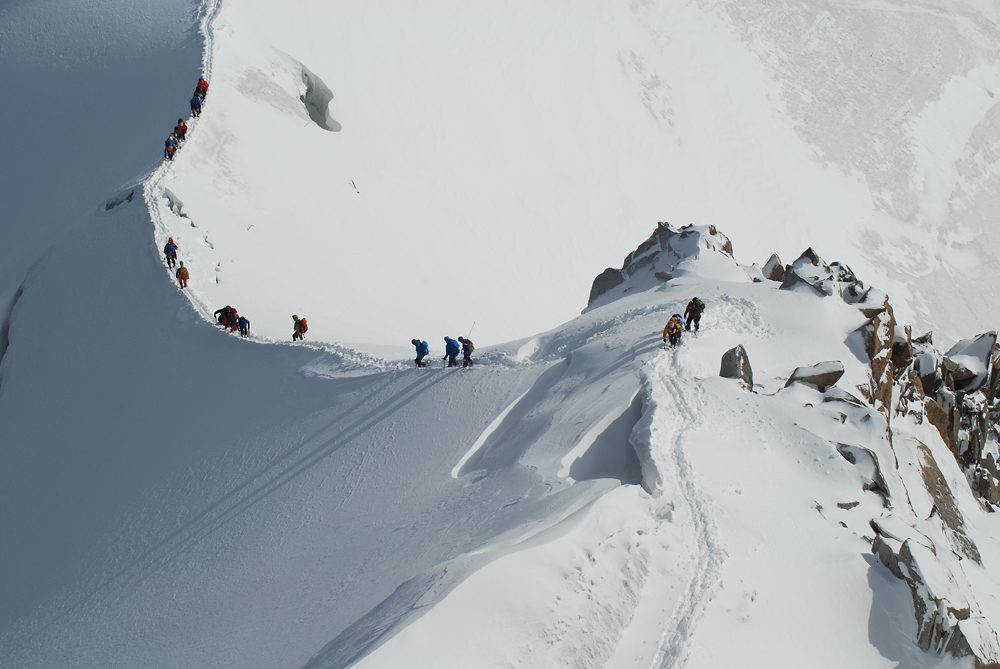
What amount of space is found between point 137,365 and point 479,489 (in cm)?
1155

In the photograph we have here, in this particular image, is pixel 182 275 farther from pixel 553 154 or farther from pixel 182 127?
pixel 553 154

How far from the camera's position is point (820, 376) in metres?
14.9

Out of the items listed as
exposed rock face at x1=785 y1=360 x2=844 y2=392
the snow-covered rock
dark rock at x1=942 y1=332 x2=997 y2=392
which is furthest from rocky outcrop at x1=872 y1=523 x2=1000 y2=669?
the snow-covered rock

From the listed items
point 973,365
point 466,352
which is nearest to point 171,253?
point 466,352

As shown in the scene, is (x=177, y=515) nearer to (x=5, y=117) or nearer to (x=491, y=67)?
(x=5, y=117)

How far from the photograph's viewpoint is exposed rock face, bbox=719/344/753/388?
1434 centimetres

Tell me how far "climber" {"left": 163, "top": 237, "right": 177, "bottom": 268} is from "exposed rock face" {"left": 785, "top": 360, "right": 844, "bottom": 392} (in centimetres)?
1675

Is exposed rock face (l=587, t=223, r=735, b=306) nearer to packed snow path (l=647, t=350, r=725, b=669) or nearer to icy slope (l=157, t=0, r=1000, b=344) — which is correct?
icy slope (l=157, t=0, r=1000, b=344)

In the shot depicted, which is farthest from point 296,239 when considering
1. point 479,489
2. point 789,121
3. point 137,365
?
point 789,121

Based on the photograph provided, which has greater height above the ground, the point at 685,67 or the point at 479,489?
the point at 685,67

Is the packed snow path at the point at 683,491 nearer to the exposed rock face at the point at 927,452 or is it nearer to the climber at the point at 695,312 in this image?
the climber at the point at 695,312

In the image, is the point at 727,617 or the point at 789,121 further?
the point at 789,121

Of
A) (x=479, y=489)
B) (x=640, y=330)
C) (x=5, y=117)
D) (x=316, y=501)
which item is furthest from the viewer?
(x=5, y=117)

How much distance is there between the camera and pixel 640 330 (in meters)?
17.1
